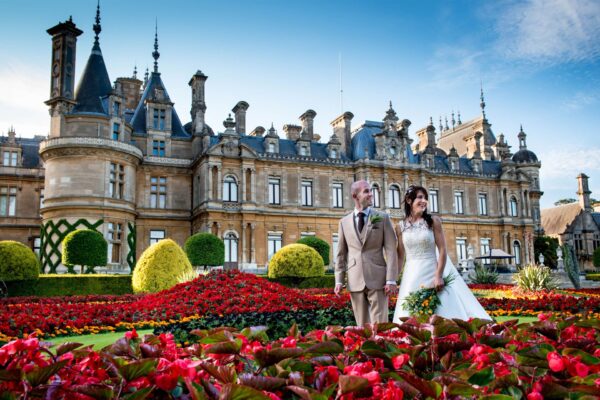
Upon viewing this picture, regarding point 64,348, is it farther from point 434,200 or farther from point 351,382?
point 434,200

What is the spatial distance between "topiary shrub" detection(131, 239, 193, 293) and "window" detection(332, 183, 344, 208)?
19138 millimetres

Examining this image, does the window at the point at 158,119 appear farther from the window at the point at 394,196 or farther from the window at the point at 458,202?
the window at the point at 458,202

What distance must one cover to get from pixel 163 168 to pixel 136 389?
31.2m

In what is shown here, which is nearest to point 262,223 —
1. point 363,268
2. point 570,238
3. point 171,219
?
point 171,219

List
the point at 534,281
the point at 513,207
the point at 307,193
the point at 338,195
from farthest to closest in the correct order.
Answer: the point at 513,207 < the point at 338,195 < the point at 307,193 < the point at 534,281

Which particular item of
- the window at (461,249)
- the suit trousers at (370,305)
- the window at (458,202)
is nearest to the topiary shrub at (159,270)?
the suit trousers at (370,305)

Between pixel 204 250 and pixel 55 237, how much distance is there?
7.96 m

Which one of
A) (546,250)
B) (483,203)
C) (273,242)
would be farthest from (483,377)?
(546,250)

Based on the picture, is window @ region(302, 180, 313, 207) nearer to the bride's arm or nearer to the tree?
the tree

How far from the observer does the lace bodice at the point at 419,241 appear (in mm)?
6500

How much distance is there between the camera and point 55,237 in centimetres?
2689

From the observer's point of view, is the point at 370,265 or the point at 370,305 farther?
the point at 370,305

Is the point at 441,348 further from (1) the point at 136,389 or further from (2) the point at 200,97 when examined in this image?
(2) the point at 200,97

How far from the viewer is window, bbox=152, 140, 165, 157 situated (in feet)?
105
